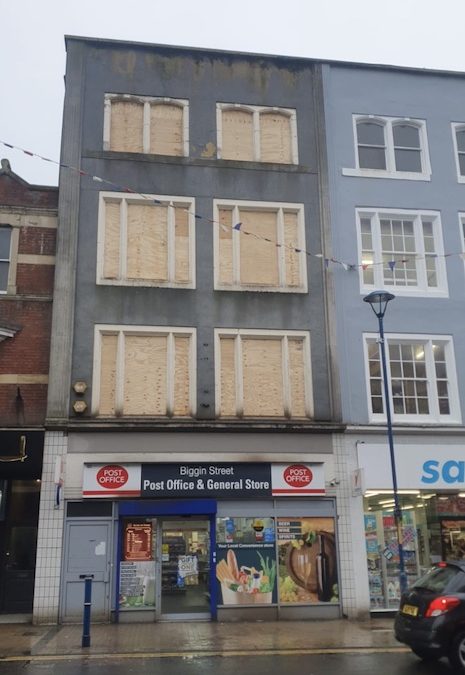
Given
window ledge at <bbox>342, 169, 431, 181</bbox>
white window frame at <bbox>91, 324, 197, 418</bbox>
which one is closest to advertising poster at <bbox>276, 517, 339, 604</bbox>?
white window frame at <bbox>91, 324, 197, 418</bbox>

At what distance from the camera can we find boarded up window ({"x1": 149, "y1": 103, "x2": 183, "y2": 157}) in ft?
56.1

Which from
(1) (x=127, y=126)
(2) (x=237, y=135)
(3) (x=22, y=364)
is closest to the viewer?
(3) (x=22, y=364)

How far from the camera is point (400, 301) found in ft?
55.2

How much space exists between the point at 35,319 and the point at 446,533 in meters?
11.5

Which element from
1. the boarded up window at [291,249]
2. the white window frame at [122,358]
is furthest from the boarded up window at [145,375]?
the boarded up window at [291,249]

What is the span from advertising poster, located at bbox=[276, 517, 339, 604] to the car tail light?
585 centimetres

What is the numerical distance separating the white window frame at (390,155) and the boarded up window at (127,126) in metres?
5.72

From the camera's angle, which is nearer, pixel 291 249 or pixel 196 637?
pixel 196 637

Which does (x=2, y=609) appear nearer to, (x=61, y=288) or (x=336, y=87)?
(x=61, y=288)

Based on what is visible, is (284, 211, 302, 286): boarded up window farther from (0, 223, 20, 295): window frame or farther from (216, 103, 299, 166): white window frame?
(0, 223, 20, 295): window frame

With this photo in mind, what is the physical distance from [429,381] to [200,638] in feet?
28.3

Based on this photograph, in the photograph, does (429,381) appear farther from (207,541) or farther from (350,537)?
(207,541)

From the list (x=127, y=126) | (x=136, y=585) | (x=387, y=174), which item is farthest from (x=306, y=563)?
(x=127, y=126)

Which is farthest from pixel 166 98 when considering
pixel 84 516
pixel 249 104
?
pixel 84 516
